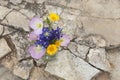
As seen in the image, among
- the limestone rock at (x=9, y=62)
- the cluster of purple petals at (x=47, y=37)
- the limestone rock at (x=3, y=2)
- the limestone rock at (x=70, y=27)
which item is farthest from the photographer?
the limestone rock at (x=3, y=2)

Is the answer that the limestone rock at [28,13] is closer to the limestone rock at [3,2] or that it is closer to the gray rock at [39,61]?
the limestone rock at [3,2]

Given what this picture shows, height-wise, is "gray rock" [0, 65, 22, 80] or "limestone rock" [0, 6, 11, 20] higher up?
"limestone rock" [0, 6, 11, 20]

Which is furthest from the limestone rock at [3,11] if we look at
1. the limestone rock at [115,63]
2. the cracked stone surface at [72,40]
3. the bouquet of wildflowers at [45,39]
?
the limestone rock at [115,63]

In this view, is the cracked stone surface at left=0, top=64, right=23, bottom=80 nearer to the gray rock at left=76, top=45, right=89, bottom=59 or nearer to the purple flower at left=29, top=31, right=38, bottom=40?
the purple flower at left=29, top=31, right=38, bottom=40

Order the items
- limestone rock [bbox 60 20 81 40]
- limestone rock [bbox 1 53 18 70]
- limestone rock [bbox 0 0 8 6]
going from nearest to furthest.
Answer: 1. limestone rock [bbox 1 53 18 70]
2. limestone rock [bbox 60 20 81 40]
3. limestone rock [bbox 0 0 8 6]

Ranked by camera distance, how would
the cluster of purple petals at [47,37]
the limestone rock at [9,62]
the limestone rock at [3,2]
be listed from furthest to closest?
the limestone rock at [3,2]
the limestone rock at [9,62]
the cluster of purple petals at [47,37]

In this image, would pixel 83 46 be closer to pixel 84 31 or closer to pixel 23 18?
pixel 84 31

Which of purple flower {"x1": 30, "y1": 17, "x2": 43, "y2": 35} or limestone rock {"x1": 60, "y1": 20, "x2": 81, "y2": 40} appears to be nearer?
purple flower {"x1": 30, "y1": 17, "x2": 43, "y2": 35}

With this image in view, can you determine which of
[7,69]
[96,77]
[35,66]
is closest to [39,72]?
[35,66]

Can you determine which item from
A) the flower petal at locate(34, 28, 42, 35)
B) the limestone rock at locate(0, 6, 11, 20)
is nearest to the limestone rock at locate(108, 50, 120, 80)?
the flower petal at locate(34, 28, 42, 35)
